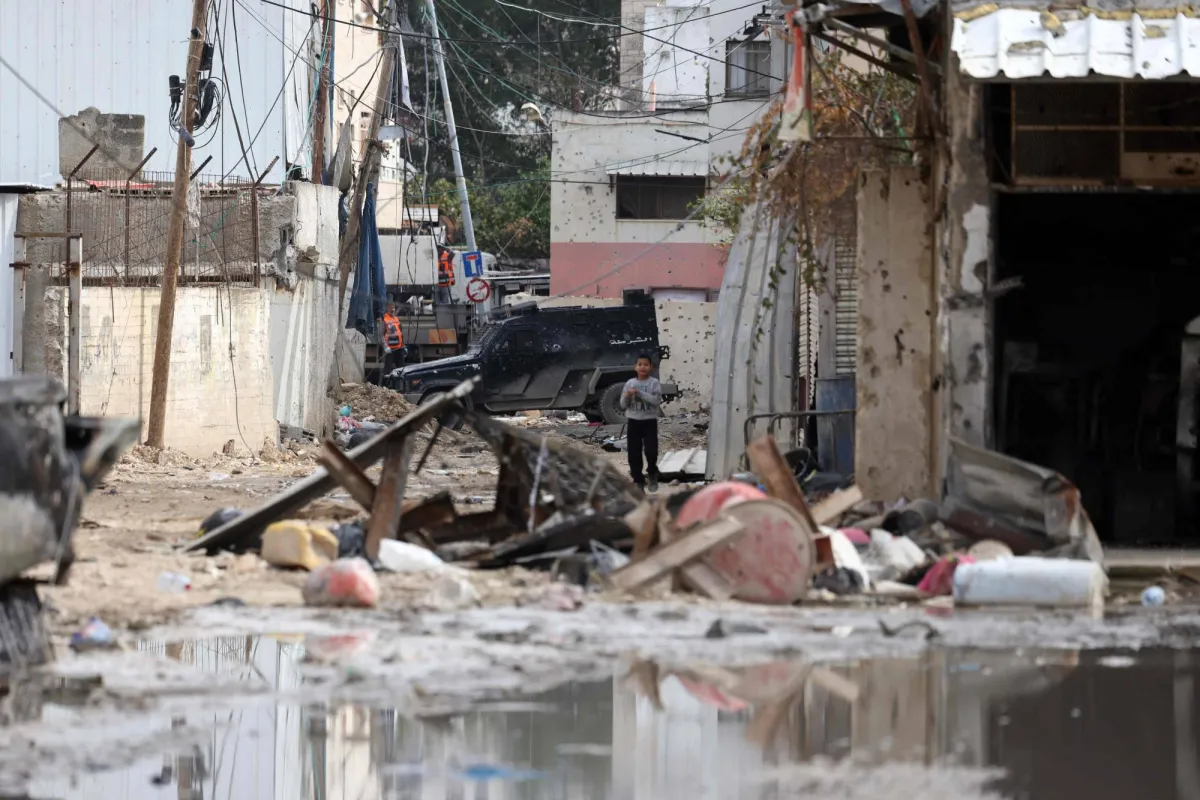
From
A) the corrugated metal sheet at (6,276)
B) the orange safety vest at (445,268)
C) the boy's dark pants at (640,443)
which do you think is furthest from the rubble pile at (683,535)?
the orange safety vest at (445,268)

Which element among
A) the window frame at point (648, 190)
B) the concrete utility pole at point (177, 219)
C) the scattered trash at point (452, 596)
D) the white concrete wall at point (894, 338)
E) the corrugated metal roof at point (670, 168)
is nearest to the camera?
the scattered trash at point (452, 596)

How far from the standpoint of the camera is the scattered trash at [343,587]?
28.0ft

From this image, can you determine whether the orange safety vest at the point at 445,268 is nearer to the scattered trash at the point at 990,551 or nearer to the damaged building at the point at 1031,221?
the damaged building at the point at 1031,221

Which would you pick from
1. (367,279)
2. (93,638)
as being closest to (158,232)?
(367,279)

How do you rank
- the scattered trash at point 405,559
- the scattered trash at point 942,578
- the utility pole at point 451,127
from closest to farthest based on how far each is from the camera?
the scattered trash at point 942,578
the scattered trash at point 405,559
the utility pole at point 451,127

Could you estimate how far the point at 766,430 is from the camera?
55.8ft

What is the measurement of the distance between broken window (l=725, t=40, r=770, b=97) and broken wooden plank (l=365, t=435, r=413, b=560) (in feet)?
95.3

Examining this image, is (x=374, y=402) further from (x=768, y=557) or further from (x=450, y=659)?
(x=450, y=659)

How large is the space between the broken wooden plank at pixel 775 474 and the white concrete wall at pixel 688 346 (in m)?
24.7

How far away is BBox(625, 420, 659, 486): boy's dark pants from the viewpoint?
17.6 m

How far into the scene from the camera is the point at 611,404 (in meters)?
29.7

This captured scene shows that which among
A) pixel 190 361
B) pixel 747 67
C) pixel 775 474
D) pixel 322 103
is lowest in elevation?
pixel 775 474

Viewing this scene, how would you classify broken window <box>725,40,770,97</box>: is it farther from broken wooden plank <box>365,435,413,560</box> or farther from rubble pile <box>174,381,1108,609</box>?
broken wooden plank <box>365,435,413,560</box>

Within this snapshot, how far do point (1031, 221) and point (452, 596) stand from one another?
7.70 metres
